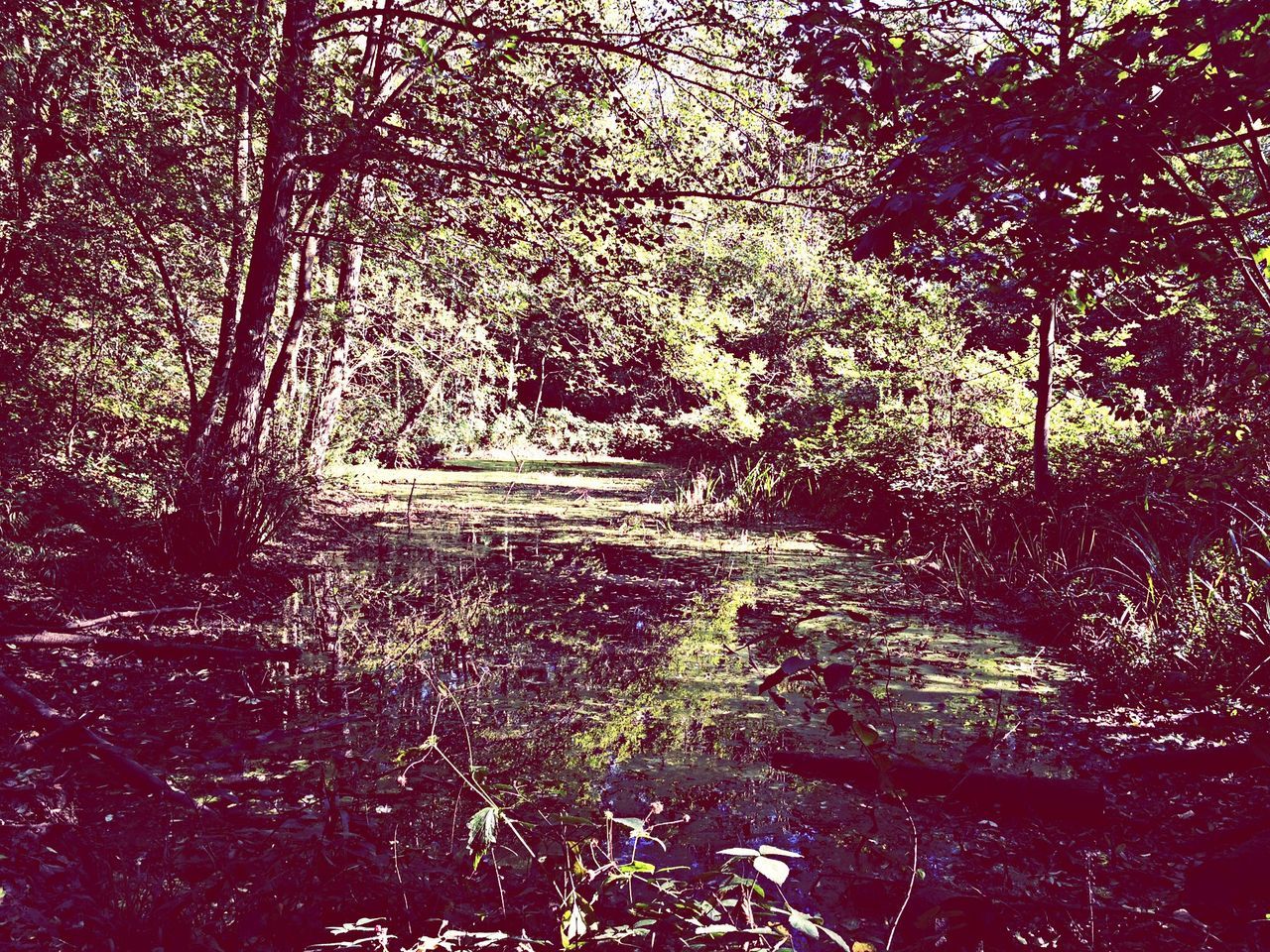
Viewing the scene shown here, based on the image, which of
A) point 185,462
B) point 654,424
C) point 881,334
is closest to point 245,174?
point 185,462

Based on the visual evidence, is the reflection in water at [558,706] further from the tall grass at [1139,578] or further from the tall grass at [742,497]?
the tall grass at [742,497]

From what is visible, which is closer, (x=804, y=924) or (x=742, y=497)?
(x=804, y=924)

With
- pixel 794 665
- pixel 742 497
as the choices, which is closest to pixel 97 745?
pixel 794 665

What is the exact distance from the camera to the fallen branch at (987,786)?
8.84ft

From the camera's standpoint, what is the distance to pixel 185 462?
5.71 meters

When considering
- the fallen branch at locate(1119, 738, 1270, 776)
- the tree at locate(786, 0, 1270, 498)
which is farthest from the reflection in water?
the tree at locate(786, 0, 1270, 498)

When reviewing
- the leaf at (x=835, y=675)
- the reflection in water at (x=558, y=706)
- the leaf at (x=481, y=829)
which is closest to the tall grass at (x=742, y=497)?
the reflection in water at (x=558, y=706)

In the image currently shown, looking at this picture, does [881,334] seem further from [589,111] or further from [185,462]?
[185,462]

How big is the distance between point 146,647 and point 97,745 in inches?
54.1

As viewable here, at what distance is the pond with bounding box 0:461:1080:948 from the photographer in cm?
210

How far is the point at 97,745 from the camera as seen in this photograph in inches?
99.3

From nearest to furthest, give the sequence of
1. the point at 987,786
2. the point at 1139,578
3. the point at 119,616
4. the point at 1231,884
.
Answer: the point at 1231,884
the point at 987,786
the point at 119,616
the point at 1139,578

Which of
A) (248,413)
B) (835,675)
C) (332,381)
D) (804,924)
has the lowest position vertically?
(804,924)

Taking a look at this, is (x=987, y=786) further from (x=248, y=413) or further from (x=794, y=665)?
(x=248, y=413)
